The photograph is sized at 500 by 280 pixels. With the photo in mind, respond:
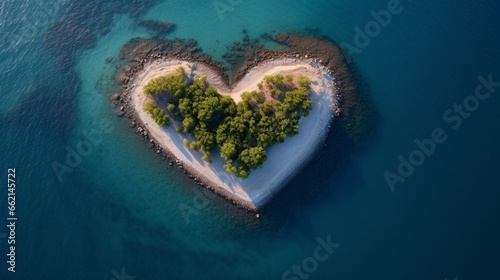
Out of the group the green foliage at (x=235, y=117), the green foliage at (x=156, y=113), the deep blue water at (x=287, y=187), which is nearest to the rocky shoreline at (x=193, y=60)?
the deep blue water at (x=287, y=187)

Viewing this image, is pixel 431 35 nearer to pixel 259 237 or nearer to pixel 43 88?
pixel 259 237

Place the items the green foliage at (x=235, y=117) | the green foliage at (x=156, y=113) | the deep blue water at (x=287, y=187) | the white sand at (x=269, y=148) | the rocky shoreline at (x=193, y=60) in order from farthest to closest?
the rocky shoreline at (x=193, y=60) → the white sand at (x=269, y=148) → the green foliage at (x=156, y=113) → the deep blue water at (x=287, y=187) → the green foliage at (x=235, y=117)

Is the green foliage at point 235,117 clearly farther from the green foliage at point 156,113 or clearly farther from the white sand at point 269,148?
the white sand at point 269,148

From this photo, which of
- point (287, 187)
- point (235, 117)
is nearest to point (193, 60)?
point (235, 117)

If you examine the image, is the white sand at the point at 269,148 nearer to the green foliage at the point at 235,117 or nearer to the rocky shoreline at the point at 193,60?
the rocky shoreline at the point at 193,60

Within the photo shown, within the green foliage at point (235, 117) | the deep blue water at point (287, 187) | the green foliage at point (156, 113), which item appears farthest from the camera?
the green foliage at point (156, 113)

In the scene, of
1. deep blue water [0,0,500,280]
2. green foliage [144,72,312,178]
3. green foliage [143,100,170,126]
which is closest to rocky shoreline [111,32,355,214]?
deep blue water [0,0,500,280]

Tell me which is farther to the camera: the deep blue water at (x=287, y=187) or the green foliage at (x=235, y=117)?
the deep blue water at (x=287, y=187)
